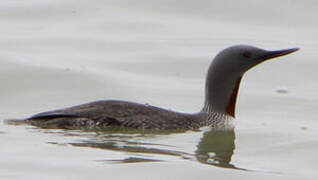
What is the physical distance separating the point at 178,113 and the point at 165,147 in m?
1.02

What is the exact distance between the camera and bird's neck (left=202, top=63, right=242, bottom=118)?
42.7 feet

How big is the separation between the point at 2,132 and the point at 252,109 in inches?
124

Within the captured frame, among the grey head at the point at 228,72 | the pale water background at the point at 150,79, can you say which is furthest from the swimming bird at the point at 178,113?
the pale water background at the point at 150,79

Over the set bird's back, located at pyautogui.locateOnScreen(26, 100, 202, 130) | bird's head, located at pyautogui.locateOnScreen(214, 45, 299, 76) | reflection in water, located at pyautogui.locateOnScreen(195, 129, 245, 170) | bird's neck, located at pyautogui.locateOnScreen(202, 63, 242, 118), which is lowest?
reflection in water, located at pyautogui.locateOnScreen(195, 129, 245, 170)

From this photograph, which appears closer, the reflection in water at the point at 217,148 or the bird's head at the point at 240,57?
the reflection in water at the point at 217,148

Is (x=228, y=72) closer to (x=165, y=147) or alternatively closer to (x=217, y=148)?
(x=217, y=148)

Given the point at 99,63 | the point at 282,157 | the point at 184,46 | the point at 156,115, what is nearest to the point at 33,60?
the point at 99,63

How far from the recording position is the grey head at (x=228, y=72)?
13.0m

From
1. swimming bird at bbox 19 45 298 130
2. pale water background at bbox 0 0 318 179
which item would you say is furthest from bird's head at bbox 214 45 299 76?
pale water background at bbox 0 0 318 179

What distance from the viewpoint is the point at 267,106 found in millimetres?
14031

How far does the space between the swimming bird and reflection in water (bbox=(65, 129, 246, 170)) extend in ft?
0.70

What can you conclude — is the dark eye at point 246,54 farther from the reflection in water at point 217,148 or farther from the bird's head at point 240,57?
the reflection in water at point 217,148

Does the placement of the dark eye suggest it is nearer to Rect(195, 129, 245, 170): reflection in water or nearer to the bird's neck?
the bird's neck

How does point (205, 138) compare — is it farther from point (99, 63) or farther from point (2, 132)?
point (99, 63)
